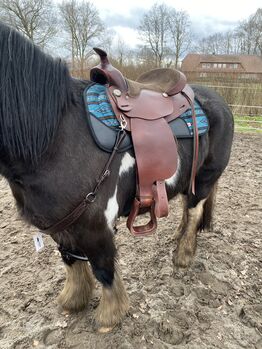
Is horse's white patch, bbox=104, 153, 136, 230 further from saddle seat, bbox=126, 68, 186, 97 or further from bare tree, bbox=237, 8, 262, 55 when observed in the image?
bare tree, bbox=237, 8, 262, 55

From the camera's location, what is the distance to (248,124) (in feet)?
29.5

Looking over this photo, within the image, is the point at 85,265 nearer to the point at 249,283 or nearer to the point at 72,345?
the point at 72,345

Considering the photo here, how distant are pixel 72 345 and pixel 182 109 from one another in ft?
5.02

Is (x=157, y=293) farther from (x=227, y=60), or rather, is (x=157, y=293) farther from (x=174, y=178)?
(x=227, y=60)

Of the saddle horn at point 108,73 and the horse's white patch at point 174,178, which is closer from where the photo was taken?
the saddle horn at point 108,73

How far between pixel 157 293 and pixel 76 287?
1.91 ft

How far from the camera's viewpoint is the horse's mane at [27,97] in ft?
3.98

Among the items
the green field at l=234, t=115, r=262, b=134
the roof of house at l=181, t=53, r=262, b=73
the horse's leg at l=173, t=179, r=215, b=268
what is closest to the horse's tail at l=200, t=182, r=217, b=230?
the horse's leg at l=173, t=179, r=215, b=268

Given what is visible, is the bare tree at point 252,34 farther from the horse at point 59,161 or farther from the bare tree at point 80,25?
the horse at point 59,161

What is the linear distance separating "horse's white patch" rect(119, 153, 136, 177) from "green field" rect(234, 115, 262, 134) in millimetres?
7142

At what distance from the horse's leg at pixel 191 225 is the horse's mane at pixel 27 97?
1.46 m

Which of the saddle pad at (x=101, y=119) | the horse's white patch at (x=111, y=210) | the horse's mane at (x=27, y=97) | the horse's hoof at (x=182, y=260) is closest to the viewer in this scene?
the horse's mane at (x=27, y=97)

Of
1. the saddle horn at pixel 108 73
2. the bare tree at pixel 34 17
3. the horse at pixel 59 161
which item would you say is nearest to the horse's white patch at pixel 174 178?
the horse at pixel 59 161

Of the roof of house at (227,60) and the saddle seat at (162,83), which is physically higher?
the roof of house at (227,60)
